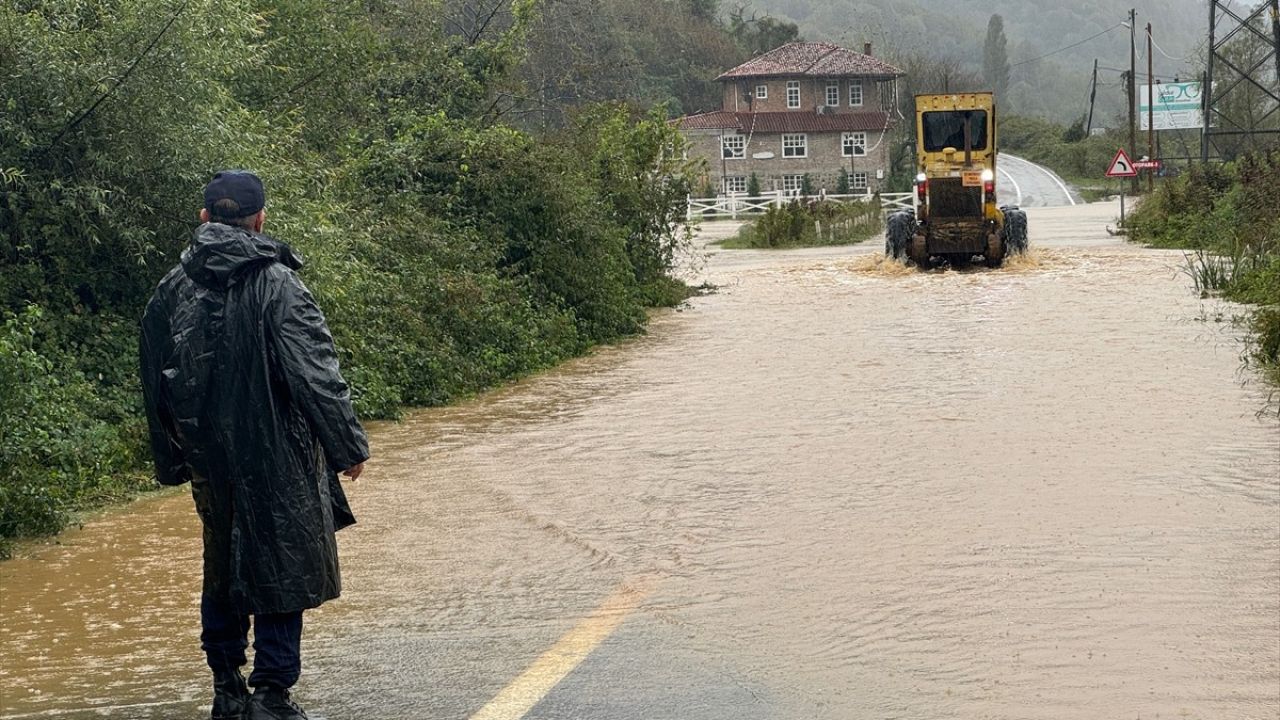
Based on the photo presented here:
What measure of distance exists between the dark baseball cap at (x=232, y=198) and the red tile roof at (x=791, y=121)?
95.2 metres

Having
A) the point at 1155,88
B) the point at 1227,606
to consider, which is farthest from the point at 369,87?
the point at 1155,88

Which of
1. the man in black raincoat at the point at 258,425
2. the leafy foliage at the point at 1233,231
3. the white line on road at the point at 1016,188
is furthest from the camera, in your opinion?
the white line on road at the point at 1016,188

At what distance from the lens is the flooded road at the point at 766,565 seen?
6.91 m

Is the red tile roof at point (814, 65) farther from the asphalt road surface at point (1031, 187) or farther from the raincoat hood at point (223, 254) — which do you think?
the raincoat hood at point (223, 254)

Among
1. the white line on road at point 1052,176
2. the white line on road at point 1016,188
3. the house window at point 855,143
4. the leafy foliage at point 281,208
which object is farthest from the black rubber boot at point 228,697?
the house window at point 855,143

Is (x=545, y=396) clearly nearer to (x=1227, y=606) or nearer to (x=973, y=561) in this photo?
(x=973, y=561)

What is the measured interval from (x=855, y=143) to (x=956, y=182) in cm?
6892

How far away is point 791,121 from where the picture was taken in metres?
103

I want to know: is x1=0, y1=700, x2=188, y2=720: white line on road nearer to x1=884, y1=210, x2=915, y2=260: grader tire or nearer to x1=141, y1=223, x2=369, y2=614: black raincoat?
x1=141, y1=223, x2=369, y2=614: black raincoat

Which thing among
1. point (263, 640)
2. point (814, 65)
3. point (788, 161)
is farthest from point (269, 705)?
point (814, 65)

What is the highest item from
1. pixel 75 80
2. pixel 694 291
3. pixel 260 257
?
pixel 75 80

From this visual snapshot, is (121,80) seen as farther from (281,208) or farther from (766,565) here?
(766,565)

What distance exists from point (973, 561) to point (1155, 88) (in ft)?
278

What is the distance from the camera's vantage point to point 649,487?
11.9 meters
